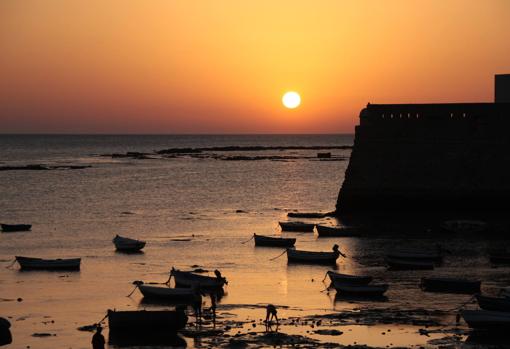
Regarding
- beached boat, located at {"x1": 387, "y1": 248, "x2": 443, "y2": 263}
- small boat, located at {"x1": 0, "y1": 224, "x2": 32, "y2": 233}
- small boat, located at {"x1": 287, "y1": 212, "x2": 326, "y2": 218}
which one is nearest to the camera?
beached boat, located at {"x1": 387, "y1": 248, "x2": 443, "y2": 263}

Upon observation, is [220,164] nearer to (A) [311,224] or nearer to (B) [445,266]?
(A) [311,224]

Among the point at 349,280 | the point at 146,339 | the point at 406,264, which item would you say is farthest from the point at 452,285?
the point at 146,339

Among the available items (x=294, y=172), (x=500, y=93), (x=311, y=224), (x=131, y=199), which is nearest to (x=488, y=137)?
(x=500, y=93)

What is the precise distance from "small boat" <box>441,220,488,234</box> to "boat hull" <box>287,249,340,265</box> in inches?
518

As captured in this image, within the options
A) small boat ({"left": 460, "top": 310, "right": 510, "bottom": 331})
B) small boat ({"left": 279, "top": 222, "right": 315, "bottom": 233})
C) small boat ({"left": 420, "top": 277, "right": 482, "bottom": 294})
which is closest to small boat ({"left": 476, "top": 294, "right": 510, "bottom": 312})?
small boat ({"left": 460, "top": 310, "right": 510, "bottom": 331})

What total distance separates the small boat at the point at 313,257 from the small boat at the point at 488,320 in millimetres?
15512

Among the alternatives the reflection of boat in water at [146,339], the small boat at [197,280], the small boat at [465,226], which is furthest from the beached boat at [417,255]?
the reflection of boat in water at [146,339]

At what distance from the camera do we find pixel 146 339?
29578 mm

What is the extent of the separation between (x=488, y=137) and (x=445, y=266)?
67.3ft

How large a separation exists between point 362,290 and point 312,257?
362 inches

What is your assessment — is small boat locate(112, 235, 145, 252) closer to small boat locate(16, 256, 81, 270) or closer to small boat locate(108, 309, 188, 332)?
small boat locate(16, 256, 81, 270)

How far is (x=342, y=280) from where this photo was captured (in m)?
37.0

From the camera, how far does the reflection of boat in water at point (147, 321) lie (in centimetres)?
2969

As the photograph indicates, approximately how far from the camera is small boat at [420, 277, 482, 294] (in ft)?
120
